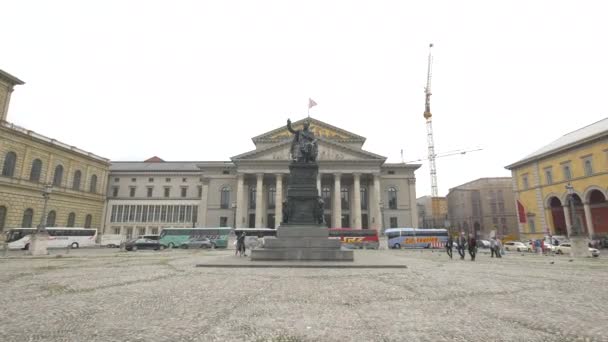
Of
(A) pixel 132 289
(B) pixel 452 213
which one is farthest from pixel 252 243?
(B) pixel 452 213

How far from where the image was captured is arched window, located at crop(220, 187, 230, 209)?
2144 inches

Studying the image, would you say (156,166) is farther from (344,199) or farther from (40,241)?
(40,241)

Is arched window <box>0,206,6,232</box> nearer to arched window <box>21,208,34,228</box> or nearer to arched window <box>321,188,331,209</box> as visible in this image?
arched window <box>21,208,34,228</box>

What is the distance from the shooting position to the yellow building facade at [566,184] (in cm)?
3769

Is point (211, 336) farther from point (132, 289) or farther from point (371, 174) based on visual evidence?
point (371, 174)

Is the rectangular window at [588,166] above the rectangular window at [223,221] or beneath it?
above

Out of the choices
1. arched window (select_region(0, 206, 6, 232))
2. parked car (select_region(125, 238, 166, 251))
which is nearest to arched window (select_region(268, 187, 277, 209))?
parked car (select_region(125, 238, 166, 251))

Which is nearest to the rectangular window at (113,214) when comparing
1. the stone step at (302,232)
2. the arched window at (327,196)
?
the arched window at (327,196)

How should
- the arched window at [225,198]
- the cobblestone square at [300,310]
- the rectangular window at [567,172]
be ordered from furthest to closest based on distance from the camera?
the arched window at [225,198] → the rectangular window at [567,172] → the cobblestone square at [300,310]

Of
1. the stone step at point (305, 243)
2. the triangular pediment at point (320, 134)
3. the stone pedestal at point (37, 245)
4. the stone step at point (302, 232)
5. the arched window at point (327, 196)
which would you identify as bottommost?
the stone pedestal at point (37, 245)

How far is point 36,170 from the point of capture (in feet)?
140

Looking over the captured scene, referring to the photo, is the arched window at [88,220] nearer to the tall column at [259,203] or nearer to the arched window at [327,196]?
the tall column at [259,203]

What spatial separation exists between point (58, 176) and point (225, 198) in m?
25.0

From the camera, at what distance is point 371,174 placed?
4978 centimetres
